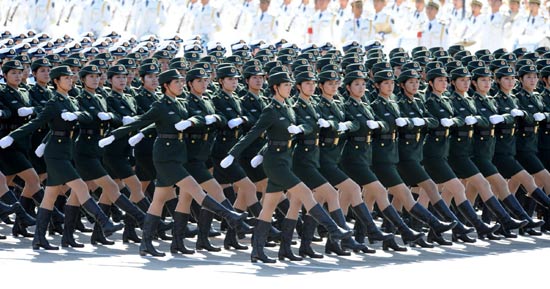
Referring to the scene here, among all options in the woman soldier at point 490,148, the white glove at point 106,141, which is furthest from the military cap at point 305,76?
the woman soldier at point 490,148

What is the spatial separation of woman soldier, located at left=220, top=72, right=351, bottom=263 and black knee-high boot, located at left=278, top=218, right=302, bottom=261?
187mm

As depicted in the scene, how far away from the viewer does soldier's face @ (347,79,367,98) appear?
15414mm

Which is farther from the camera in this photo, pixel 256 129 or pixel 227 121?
pixel 227 121

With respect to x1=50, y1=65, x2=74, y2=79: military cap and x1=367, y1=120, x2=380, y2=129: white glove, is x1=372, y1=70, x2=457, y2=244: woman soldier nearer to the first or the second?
x1=367, y1=120, x2=380, y2=129: white glove

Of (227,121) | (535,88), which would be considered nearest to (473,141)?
(535,88)

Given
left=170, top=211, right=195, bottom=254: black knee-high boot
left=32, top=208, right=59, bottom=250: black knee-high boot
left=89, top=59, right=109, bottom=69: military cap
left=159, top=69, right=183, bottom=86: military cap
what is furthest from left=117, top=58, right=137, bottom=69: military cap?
left=170, top=211, right=195, bottom=254: black knee-high boot

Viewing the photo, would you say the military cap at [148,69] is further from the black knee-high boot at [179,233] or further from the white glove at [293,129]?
the white glove at [293,129]

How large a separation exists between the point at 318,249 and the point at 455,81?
91.5 inches

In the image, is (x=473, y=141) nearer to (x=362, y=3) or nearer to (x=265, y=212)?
(x=265, y=212)

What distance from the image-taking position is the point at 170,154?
1470cm

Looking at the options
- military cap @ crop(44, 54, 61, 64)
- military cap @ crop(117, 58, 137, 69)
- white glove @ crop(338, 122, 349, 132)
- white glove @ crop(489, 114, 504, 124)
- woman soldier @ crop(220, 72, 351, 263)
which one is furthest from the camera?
military cap @ crop(44, 54, 61, 64)

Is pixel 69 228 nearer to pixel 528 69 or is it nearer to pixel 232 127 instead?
pixel 232 127

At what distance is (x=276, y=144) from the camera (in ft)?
47.3

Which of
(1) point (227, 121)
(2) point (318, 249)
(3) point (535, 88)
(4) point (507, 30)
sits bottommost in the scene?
(2) point (318, 249)
